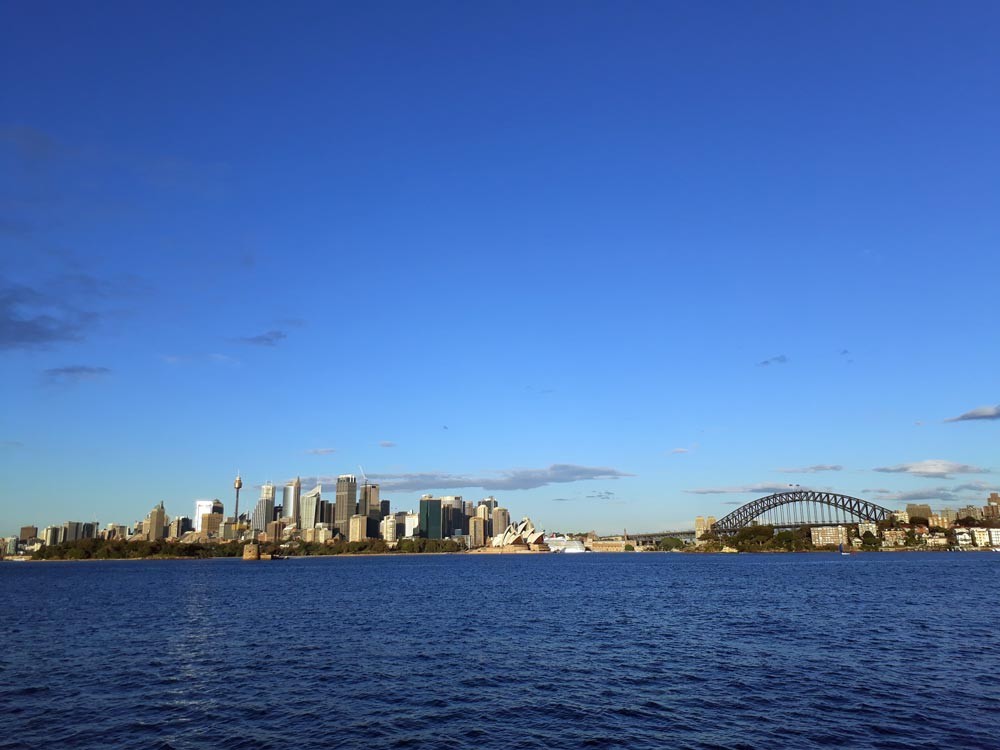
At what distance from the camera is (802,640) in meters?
50.0

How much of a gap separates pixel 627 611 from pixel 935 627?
2793 cm

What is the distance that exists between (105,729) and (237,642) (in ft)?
79.2

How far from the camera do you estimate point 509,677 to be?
38.8 meters

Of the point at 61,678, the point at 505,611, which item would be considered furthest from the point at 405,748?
the point at 505,611

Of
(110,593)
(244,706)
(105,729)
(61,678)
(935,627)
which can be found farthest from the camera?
(110,593)

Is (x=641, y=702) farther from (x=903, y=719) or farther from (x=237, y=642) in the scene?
(x=237, y=642)

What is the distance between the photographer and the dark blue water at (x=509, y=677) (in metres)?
28.2

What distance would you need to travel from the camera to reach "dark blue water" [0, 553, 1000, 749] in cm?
2820

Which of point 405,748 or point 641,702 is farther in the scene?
point 641,702

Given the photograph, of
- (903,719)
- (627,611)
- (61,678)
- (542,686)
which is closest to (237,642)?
(61,678)

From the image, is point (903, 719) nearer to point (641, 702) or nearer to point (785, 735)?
point (785, 735)

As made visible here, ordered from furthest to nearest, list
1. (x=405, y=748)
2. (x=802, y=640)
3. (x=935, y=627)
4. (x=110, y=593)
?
(x=110, y=593) < (x=935, y=627) < (x=802, y=640) < (x=405, y=748)

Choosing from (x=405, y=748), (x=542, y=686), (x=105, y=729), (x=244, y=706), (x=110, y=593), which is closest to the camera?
(x=405, y=748)

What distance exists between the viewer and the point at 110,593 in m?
106
